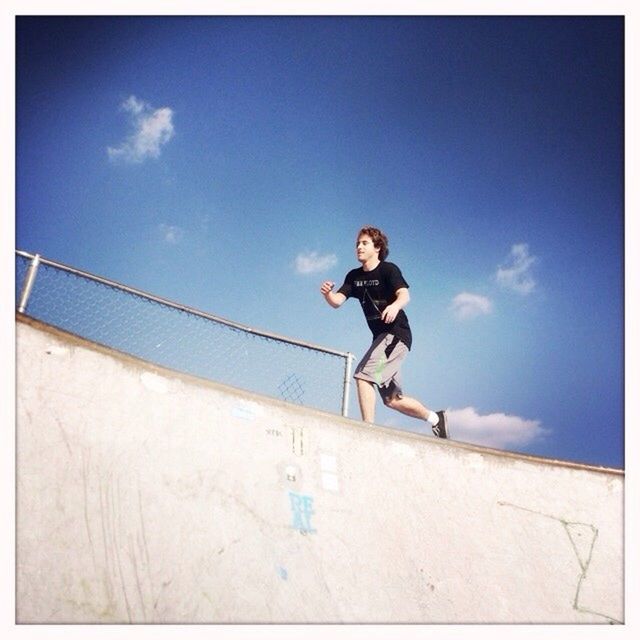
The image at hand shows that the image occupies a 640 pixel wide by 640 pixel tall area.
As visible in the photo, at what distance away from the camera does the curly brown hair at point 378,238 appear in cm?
412

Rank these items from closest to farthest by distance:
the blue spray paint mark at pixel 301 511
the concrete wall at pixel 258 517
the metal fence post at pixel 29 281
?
1. the concrete wall at pixel 258 517
2. the blue spray paint mark at pixel 301 511
3. the metal fence post at pixel 29 281

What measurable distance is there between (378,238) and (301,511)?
2.59 meters

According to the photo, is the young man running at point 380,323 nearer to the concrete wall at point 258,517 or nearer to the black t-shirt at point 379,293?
the black t-shirt at point 379,293

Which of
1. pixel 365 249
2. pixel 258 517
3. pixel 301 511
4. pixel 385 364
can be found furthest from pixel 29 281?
pixel 385 364

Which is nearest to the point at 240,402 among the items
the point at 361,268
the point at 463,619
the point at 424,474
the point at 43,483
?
the point at 43,483

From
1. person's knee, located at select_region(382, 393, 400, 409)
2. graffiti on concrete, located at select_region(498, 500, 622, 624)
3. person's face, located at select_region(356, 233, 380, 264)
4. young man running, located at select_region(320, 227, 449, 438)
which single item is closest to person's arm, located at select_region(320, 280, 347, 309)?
young man running, located at select_region(320, 227, 449, 438)

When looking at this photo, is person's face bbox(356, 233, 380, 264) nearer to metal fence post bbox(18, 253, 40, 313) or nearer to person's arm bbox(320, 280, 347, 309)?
person's arm bbox(320, 280, 347, 309)

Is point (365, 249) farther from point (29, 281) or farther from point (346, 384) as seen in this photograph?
point (29, 281)

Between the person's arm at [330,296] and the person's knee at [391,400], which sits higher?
the person's arm at [330,296]

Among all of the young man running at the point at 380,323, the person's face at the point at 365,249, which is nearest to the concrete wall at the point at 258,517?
the young man running at the point at 380,323

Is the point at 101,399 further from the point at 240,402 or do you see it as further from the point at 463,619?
the point at 463,619

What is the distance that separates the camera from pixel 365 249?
13.3 feet

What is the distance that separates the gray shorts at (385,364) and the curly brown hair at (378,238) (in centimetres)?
86

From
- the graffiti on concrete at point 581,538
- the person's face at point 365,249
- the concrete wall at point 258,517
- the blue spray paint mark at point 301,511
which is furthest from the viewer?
the person's face at point 365,249
